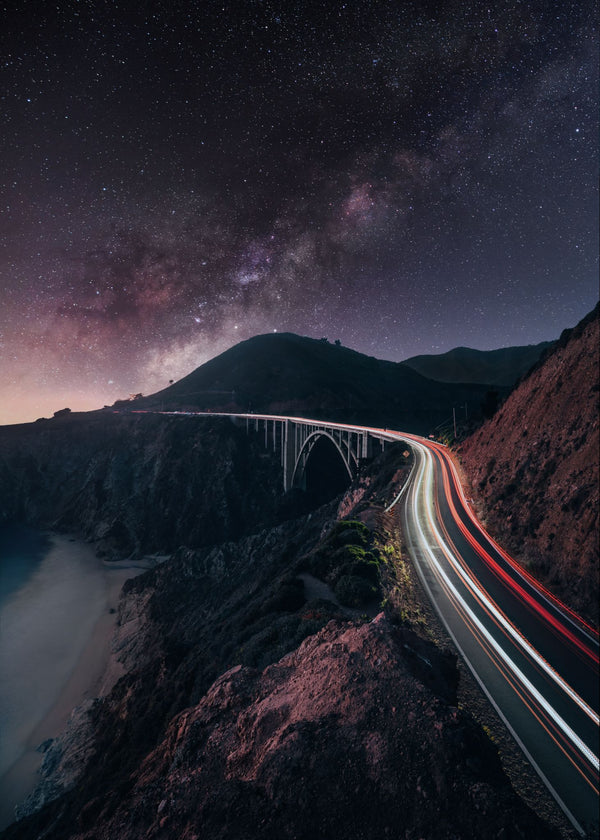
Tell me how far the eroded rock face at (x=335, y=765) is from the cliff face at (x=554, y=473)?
13564mm

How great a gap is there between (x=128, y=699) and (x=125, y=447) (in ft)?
218

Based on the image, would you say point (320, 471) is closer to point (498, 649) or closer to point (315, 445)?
point (315, 445)

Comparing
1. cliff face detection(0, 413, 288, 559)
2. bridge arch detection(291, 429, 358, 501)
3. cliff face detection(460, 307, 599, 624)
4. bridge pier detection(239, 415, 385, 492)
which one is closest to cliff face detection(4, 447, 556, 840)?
cliff face detection(460, 307, 599, 624)

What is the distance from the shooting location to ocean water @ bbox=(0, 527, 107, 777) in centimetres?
2556

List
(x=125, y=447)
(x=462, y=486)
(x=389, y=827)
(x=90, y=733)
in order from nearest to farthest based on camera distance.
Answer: (x=389, y=827)
(x=90, y=733)
(x=462, y=486)
(x=125, y=447)

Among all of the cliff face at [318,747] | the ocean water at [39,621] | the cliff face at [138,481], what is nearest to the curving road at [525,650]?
the cliff face at [318,747]

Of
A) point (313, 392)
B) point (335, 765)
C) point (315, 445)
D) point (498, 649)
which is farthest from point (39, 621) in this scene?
point (313, 392)

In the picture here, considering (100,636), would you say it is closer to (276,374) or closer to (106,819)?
(106,819)

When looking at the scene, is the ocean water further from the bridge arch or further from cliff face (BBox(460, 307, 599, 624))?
cliff face (BBox(460, 307, 599, 624))

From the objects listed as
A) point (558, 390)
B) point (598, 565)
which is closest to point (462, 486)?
point (558, 390)

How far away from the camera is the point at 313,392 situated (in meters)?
148

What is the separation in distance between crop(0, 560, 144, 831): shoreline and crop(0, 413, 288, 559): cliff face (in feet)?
60.6

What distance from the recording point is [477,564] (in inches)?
730

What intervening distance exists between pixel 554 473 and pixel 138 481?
7196 cm
